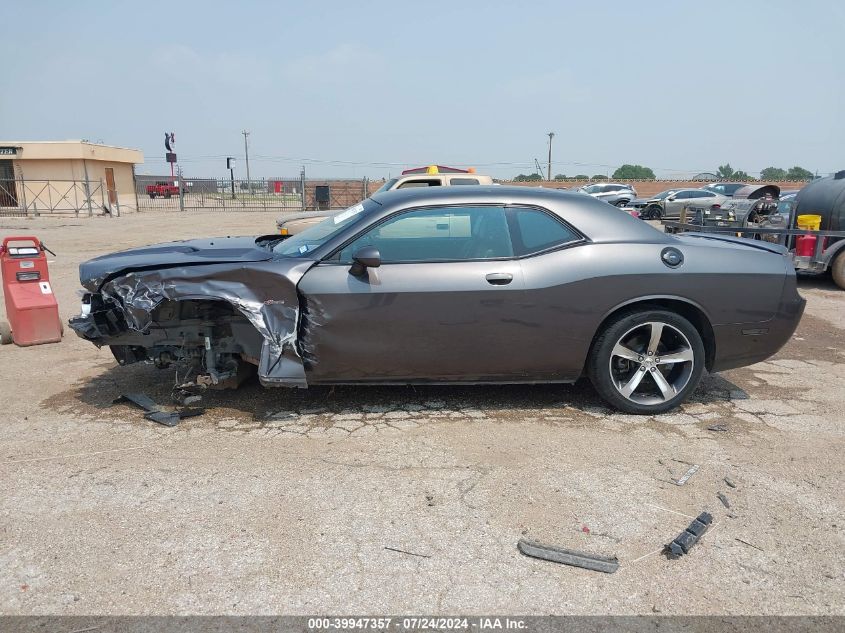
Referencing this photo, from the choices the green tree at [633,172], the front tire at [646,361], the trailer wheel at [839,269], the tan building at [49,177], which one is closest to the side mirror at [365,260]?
the front tire at [646,361]

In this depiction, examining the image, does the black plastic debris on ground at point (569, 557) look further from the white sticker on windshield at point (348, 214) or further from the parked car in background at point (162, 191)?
the parked car in background at point (162, 191)

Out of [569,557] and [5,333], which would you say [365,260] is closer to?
[569,557]

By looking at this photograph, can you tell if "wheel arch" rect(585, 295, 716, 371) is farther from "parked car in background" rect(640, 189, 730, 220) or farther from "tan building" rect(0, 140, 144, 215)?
"tan building" rect(0, 140, 144, 215)

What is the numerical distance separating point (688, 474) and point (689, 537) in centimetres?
73

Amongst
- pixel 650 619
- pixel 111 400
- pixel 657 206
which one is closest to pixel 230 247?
pixel 111 400

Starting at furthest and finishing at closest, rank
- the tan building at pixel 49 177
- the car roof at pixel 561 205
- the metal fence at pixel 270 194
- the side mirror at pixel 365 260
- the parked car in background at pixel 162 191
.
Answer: the parked car in background at pixel 162 191 < the metal fence at pixel 270 194 < the tan building at pixel 49 177 < the car roof at pixel 561 205 < the side mirror at pixel 365 260

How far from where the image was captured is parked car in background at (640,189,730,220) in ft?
90.0

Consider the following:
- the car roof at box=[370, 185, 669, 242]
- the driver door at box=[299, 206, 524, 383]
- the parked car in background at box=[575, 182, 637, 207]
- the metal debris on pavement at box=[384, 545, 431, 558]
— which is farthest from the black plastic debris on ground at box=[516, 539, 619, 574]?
the parked car in background at box=[575, 182, 637, 207]

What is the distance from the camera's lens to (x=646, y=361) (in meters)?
4.40

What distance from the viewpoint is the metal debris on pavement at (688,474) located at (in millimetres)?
3527

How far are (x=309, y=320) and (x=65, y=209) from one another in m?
31.5

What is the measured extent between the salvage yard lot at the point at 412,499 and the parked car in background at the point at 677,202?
24136 millimetres

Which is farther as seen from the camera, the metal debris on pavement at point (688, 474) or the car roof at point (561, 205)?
the car roof at point (561, 205)

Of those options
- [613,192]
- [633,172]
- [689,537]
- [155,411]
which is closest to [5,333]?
[155,411]
